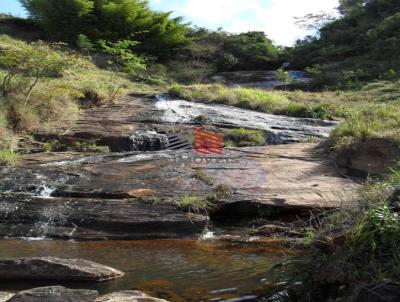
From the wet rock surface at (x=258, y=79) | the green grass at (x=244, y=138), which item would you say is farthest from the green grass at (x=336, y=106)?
the wet rock surface at (x=258, y=79)

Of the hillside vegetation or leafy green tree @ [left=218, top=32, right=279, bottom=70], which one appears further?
leafy green tree @ [left=218, top=32, right=279, bottom=70]

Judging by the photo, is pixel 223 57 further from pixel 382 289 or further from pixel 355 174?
pixel 382 289

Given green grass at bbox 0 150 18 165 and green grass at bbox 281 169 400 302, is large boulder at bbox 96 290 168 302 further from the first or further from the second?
green grass at bbox 0 150 18 165

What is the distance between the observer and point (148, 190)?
8.20 metres

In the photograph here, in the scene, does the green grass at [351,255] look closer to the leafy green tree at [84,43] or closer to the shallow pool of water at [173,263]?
the shallow pool of water at [173,263]

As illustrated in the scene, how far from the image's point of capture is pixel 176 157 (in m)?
9.68

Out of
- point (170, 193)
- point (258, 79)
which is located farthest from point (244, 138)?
point (258, 79)

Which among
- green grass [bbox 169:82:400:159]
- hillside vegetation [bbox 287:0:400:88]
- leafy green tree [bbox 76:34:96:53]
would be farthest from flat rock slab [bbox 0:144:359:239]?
hillside vegetation [bbox 287:0:400:88]

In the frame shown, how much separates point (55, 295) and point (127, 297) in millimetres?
596

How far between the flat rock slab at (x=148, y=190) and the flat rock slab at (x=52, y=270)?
1954mm

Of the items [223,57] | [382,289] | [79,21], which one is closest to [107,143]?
[382,289]

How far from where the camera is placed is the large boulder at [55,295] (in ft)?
14.2

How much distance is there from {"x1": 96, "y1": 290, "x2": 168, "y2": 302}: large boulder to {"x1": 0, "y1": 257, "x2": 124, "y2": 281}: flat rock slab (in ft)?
2.08

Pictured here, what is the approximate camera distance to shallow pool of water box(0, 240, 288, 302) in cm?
487
